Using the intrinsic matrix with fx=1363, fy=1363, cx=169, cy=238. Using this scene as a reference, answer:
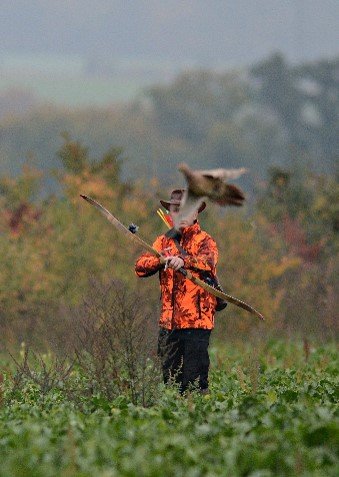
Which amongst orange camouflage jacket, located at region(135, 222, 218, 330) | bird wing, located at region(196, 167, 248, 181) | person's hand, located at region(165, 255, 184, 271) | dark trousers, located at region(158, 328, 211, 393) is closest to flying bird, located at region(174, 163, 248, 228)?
bird wing, located at region(196, 167, 248, 181)

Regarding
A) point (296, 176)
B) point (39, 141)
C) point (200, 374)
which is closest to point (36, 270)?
point (200, 374)

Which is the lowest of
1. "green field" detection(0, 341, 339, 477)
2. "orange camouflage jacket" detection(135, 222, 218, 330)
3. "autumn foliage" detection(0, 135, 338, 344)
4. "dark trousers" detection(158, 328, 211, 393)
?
"green field" detection(0, 341, 339, 477)

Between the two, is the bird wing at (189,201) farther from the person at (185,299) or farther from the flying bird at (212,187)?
the person at (185,299)

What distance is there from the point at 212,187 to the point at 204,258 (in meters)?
2.20

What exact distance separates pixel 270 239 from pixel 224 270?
4.33m

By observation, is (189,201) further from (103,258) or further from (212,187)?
(103,258)

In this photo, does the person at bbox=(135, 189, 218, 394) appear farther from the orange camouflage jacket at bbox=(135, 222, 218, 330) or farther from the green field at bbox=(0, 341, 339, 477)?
the green field at bbox=(0, 341, 339, 477)

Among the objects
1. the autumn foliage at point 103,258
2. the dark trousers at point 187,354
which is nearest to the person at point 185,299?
the dark trousers at point 187,354

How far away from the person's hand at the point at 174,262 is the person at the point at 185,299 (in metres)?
0.29

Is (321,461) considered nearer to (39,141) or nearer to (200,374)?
(200,374)

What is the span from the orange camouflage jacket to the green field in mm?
705

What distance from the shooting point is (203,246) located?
12195 millimetres

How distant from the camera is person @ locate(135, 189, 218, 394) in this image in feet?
39.7

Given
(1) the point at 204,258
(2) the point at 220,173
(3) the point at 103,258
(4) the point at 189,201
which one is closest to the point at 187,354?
(1) the point at 204,258
